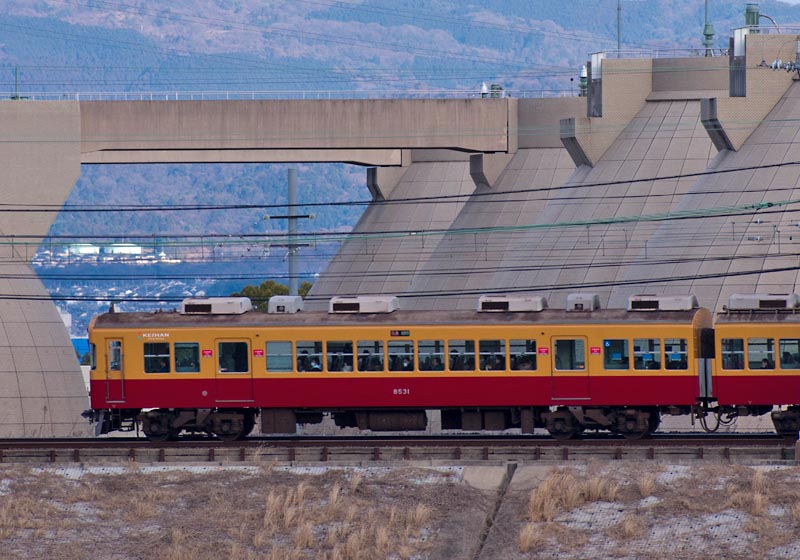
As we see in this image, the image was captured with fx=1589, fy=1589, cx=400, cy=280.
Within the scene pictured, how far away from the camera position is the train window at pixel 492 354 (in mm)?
41906

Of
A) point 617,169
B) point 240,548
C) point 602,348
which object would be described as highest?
point 617,169

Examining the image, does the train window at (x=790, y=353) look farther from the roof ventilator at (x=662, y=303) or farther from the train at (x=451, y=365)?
the roof ventilator at (x=662, y=303)

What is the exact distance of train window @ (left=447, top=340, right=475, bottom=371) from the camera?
42.0 metres

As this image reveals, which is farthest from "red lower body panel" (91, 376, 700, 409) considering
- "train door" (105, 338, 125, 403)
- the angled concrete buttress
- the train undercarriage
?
the angled concrete buttress

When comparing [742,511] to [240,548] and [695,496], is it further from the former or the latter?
[240,548]

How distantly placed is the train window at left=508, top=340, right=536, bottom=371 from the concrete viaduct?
572 inches

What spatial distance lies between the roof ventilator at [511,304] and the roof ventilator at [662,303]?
2.46m

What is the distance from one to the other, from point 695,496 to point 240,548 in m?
9.65

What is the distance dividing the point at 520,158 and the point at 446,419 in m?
29.7

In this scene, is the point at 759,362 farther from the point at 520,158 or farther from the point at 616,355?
the point at 520,158

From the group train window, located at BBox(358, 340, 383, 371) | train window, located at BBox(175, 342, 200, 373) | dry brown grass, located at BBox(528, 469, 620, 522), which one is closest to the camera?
dry brown grass, located at BBox(528, 469, 620, 522)

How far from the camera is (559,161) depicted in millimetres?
70625

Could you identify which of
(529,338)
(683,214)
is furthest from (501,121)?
(529,338)

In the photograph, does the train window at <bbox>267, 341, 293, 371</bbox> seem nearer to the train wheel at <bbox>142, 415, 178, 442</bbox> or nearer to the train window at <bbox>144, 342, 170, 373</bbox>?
the train window at <bbox>144, 342, 170, 373</bbox>
